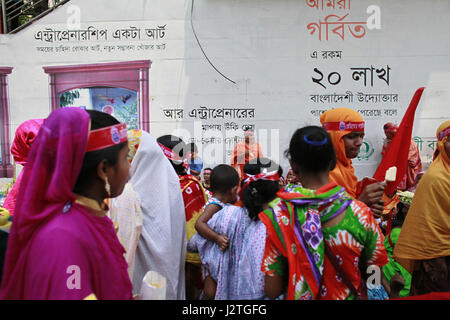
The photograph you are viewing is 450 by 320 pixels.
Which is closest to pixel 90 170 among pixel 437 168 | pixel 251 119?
pixel 437 168

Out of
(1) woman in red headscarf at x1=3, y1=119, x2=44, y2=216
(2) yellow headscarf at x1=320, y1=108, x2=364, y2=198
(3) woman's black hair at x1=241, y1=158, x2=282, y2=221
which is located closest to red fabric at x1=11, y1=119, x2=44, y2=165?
(1) woman in red headscarf at x1=3, y1=119, x2=44, y2=216

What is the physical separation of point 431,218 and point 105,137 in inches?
89.7

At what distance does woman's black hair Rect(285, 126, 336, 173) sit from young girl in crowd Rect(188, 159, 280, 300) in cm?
63

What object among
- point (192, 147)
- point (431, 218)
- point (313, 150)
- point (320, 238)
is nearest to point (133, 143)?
point (313, 150)

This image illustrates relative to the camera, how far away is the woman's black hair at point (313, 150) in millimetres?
1514

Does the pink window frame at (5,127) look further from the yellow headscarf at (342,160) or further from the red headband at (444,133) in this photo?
the red headband at (444,133)

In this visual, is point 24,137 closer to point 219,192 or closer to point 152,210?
point 152,210

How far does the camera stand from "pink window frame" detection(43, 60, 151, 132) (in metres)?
6.06

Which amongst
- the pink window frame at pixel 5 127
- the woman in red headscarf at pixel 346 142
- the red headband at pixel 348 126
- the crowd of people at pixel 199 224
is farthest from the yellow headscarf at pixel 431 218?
the pink window frame at pixel 5 127

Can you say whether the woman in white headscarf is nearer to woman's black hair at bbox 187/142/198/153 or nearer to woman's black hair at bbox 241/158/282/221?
woman's black hair at bbox 241/158/282/221
